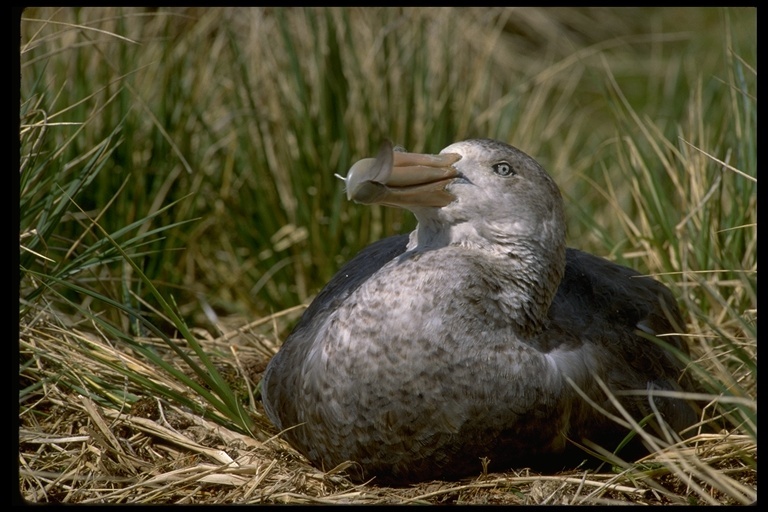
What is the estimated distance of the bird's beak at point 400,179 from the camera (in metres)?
2.36

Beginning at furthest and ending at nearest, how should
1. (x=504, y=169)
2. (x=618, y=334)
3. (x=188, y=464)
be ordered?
(x=618, y=334) < (x=188, y=464) < (x=504, y=169)

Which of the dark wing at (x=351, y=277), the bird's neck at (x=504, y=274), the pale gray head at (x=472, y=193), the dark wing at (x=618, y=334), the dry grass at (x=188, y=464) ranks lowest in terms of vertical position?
the dry grass at (x=188, y=464)

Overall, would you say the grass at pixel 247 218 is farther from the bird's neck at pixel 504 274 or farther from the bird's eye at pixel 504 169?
the bird's eye at pixel 504 169

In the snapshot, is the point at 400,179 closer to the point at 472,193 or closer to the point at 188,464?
the point at 472,193

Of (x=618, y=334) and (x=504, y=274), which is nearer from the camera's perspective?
(x=504, y=274)

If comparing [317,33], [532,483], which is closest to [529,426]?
[532,483]

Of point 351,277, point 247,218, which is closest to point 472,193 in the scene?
point 351,277

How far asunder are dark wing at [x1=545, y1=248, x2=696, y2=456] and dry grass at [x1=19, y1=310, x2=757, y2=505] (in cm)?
15

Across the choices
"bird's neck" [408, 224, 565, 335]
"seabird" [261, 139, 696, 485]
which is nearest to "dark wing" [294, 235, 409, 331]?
"seabird" [261, 139, 696, 485]

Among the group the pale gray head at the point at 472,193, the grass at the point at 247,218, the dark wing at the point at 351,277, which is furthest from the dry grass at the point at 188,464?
the pale gray head at the point at 472,193

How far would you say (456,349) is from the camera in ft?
7.79

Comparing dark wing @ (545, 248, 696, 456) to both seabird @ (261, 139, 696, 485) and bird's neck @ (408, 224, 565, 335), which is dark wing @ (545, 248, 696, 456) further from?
bird's neck @ (408, 224, 565, 335)

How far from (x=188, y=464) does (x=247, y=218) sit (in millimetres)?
1560

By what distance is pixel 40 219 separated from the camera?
9.36ft
